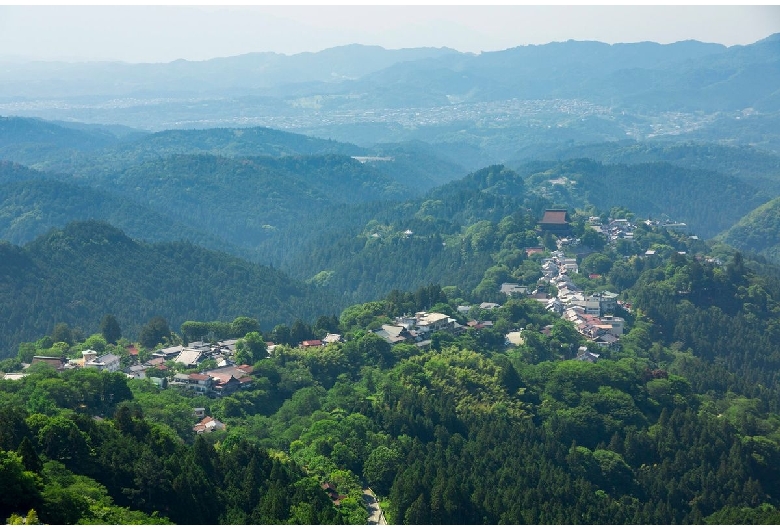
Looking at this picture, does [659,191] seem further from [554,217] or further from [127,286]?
[127,286]

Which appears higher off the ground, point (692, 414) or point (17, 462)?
point (17, 462)

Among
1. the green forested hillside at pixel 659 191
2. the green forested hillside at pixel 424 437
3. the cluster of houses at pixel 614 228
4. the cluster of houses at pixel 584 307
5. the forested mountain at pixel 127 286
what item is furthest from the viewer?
the green forested hillside at pixel 659 191

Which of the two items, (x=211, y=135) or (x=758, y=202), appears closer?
(x=758, y=202)

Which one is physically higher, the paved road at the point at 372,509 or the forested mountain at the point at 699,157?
the paved road at the point at 372,509

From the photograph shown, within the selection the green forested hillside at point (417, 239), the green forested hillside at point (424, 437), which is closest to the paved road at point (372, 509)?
the green forested hillside at point (424, 437)

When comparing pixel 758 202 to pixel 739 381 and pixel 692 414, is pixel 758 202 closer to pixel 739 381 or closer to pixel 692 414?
pixel 739 381

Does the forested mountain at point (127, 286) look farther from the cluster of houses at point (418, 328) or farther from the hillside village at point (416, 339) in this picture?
the cluster of houses at point (418, 328)

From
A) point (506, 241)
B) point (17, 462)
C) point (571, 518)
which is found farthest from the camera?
point (506, 241)

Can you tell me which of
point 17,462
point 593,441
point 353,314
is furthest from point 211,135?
point 17,462
